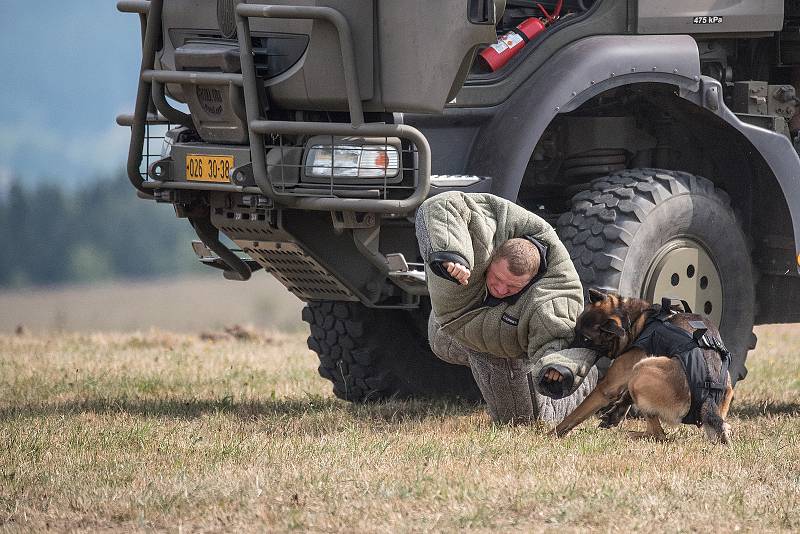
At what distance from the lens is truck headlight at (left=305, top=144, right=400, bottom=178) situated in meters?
6.45

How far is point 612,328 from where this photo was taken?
6.16 metres

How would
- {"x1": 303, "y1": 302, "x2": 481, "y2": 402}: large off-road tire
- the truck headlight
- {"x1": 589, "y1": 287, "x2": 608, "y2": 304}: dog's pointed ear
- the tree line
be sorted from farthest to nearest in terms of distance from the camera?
the tree line < {"x1": 303, "y1": 302, "x2": 481, "y2": 402}: large off-road tire < the truck headlight < {"x1": 589, "y1": 287, "x2": 608, "y2": 304}: dog's pointed ear

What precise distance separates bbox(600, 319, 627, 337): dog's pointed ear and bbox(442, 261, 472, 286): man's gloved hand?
0.64m

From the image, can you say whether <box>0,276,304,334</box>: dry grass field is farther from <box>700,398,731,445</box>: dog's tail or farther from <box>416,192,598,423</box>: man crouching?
<box>700,398,731,445</box>: dog's tail

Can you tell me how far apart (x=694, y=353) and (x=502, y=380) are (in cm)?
92

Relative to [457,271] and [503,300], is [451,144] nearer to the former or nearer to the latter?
[503,300]

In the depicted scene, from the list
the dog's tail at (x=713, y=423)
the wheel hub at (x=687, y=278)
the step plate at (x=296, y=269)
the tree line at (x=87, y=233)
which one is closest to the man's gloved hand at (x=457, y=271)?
the step plate at (x=296, y=269)

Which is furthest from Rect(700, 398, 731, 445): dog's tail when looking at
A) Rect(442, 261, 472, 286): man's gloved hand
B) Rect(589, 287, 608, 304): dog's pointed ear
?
Rect(442, 261, 472, 286): man's gloved hand

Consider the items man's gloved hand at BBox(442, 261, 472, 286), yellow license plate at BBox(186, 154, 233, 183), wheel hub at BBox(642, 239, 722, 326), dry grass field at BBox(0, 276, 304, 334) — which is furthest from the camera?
dry grass field at BBox(0, 276, 304, 334)

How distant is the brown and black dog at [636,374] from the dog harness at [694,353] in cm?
2

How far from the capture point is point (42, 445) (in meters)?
6.26

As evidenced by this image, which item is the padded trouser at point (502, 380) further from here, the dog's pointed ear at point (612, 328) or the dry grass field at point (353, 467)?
the dog's pointed ear at point (612, 328)

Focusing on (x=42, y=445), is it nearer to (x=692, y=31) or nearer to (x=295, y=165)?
(x=295, y=165)

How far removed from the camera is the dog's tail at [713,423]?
620 cm
